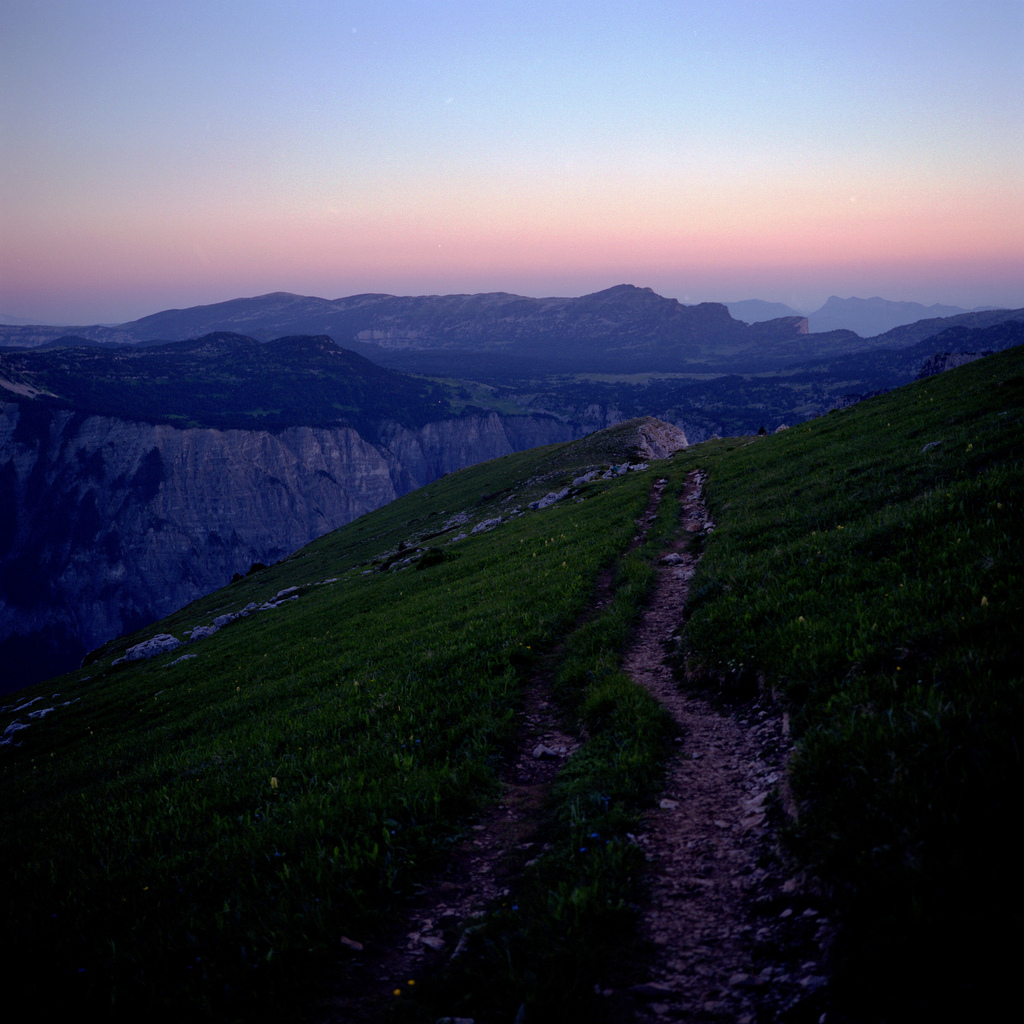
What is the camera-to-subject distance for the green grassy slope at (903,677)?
3.87 metres

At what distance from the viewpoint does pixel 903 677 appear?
671cm

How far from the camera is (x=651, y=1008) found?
439 cm

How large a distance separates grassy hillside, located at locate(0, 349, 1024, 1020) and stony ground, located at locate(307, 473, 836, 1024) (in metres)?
0.34

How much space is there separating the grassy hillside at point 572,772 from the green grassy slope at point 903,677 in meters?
0.03

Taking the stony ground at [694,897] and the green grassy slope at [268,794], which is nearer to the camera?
the stony ground at [694,897]

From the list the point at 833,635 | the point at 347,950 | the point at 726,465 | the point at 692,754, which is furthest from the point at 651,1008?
the point at 726,465

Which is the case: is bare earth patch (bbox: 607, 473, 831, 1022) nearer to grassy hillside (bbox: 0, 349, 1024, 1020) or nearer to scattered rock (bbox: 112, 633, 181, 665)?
grassy hillside (bbox: 0, 349, 1024, 1020)

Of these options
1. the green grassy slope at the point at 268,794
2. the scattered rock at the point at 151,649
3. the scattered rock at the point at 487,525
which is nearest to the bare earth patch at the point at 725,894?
the green grassy slope at the point at 268,794

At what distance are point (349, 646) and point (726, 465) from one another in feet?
76.1

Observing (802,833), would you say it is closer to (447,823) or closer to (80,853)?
(447,823)

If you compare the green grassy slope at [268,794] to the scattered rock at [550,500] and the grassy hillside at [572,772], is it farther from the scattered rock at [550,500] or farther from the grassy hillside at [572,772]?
the scattered rock at [550,500]

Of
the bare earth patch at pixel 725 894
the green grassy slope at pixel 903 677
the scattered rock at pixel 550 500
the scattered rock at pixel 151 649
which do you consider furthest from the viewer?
the scattered rock at pixel 550 500

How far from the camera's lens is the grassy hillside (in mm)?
4570

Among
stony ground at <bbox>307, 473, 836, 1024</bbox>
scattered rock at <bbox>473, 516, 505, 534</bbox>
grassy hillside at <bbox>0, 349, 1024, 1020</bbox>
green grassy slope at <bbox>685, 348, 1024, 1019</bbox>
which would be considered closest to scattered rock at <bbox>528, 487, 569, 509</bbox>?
scattered rock at <bbox>473, 516, 505, 534</bbox>
